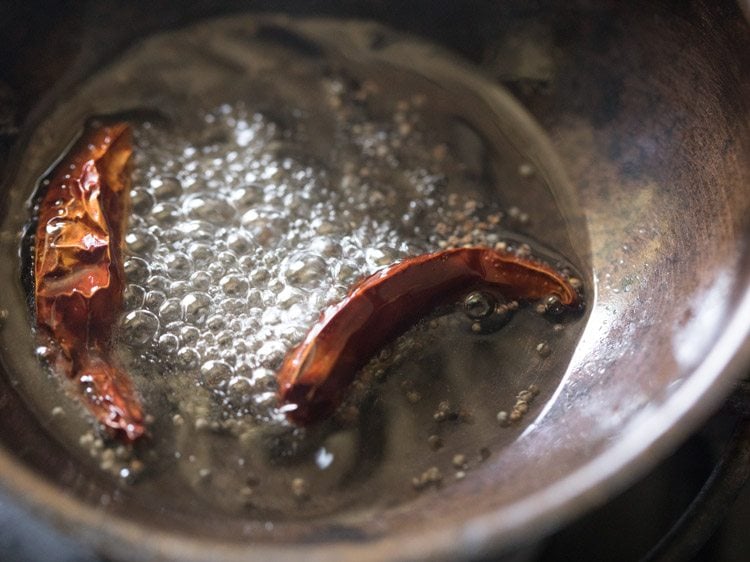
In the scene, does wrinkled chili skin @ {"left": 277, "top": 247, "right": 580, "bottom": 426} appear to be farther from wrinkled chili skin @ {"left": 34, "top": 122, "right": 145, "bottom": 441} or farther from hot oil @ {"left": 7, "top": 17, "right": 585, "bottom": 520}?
wrinkled chili skin @ {"left": 34, "top": 122, "right": 145, "bottom": 441}

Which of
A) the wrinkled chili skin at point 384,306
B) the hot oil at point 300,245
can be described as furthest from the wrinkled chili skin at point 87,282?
the wrinkled chili skin at point 384,306

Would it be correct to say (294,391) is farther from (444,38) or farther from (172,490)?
(444,38)

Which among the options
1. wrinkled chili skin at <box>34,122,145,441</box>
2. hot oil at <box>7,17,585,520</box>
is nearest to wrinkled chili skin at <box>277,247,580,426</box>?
hot oil at <box>7,17,585,520</box>

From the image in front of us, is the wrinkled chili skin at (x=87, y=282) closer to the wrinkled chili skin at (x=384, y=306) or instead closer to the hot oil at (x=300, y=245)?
the hot oil at (x=300, y=245)

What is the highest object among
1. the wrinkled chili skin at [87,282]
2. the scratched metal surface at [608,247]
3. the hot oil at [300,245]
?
the scratched metal surface at [608,247]

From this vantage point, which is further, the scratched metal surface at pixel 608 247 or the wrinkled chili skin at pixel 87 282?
the wrinkled chili skin at pixel 87 282

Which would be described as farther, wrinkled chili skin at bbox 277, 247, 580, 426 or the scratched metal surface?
wrinkled chili skin at bbox 277, 247, 580, 426
